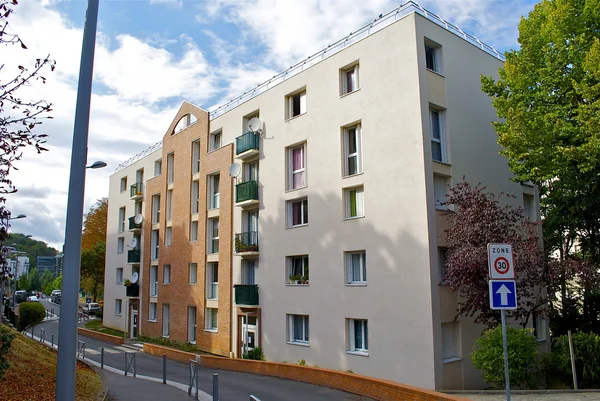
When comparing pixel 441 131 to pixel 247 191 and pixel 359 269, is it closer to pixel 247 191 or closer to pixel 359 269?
pixel 359 269

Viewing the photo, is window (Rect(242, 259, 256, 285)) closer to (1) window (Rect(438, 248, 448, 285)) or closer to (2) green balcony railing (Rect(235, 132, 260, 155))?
(2) green balcony railing (Rect(235, 132, 260, 155))

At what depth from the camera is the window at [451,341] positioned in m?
16.3

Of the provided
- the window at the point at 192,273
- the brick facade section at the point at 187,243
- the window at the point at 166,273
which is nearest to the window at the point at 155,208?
the brick facade section at the point at 187,243

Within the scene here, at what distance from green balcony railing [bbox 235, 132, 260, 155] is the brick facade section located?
3.28ft

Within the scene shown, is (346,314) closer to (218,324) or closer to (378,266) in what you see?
(378,266)

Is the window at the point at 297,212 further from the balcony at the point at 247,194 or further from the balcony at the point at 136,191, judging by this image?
the balcony at the point at 136,191

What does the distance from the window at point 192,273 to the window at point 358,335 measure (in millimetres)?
12613

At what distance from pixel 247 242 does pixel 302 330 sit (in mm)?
5204

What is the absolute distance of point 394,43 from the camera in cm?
1777

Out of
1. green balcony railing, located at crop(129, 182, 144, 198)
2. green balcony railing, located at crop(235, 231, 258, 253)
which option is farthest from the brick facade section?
green balcony railing, located at crop(129, 182, 144, 198)

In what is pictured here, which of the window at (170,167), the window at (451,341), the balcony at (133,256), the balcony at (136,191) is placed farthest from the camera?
the balcony at (136,191)

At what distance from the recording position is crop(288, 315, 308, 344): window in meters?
20.4

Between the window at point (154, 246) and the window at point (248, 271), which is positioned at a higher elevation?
the window at point (154, 246)

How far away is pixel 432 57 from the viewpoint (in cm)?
1820
